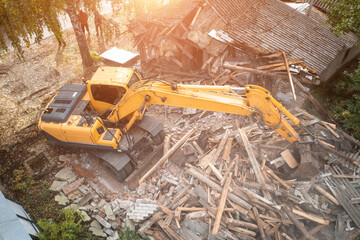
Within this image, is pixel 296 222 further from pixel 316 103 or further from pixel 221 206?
pixel 316 103

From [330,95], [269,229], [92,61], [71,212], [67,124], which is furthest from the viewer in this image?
[92,61]

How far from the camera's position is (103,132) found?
27.6ft

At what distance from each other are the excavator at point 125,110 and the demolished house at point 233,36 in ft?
14.5

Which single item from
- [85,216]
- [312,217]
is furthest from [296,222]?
[85,216]

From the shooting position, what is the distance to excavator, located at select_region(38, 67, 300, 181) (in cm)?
667

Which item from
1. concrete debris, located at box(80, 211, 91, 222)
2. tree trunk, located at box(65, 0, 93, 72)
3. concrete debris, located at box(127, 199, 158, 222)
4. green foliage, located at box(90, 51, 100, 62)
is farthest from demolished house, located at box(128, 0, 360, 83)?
concrete debris, located at box(80, 211, 91, 222)

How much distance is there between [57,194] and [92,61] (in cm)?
936

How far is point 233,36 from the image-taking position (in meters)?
11.6

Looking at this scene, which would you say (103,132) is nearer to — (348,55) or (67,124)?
(67,124)

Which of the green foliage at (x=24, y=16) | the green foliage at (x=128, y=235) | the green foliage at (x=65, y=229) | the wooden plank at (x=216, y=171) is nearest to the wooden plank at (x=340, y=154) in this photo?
the wooden plank at (x=216, y=171)

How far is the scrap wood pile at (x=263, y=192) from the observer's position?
6.84 meters

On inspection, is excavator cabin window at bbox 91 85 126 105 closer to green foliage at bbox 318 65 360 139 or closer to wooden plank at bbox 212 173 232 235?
wooden plank at bbox 212 173 232 235

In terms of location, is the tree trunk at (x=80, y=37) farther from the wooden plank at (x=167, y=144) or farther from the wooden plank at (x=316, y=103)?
the wooden plank at (x=316, y=103)

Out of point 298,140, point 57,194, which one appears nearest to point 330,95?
point 298,140
